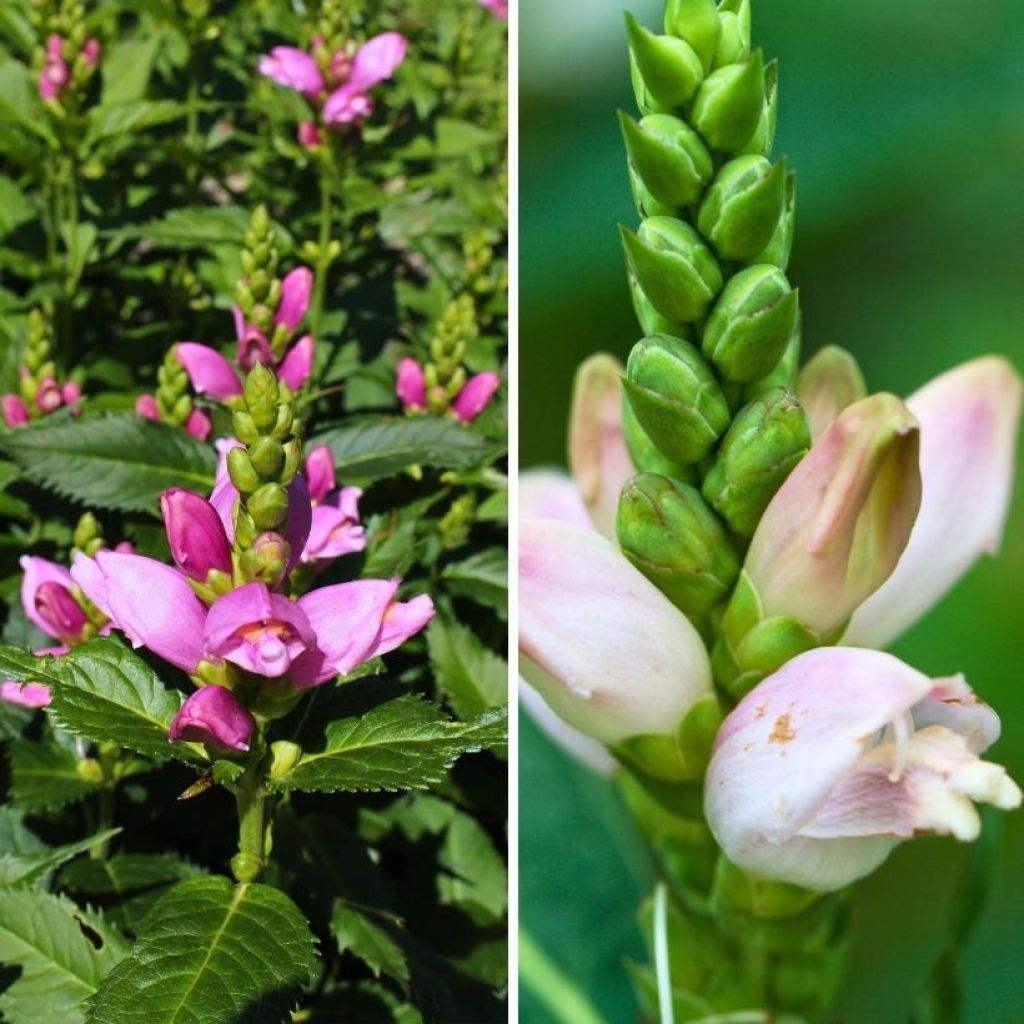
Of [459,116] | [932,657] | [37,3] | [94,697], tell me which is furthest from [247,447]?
[459,116]

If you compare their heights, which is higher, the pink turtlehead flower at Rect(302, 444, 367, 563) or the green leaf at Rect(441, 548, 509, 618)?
the pink turtlehead flower at Rect(302, 444, 367, 563)

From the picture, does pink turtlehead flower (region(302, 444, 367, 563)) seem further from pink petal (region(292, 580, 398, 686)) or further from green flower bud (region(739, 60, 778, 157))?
green flower bud (region(739, 60, 778, 157))

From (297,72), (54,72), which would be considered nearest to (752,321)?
(297,72)

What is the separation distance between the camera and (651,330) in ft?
1.97

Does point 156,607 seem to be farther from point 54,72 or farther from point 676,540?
point 54,72

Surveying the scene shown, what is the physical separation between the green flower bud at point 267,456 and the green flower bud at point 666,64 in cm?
25

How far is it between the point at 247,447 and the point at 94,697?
0.18m

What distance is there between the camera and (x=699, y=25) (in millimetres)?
566

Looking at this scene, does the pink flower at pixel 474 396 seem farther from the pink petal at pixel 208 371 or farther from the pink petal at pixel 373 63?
the pink petal at pixel 373 63

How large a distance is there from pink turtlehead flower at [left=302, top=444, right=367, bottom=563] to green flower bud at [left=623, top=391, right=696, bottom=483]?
279mm

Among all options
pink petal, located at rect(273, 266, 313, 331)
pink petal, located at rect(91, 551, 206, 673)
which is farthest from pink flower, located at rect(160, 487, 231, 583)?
pink petal, located at rect(273, 266, 313, 331)

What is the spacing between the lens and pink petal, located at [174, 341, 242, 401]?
1128 millimetres

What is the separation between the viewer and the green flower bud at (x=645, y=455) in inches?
24.0

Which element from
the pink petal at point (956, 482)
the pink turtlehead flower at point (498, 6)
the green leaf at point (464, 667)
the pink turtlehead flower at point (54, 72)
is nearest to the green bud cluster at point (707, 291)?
the pink petal at point (956, 482)
